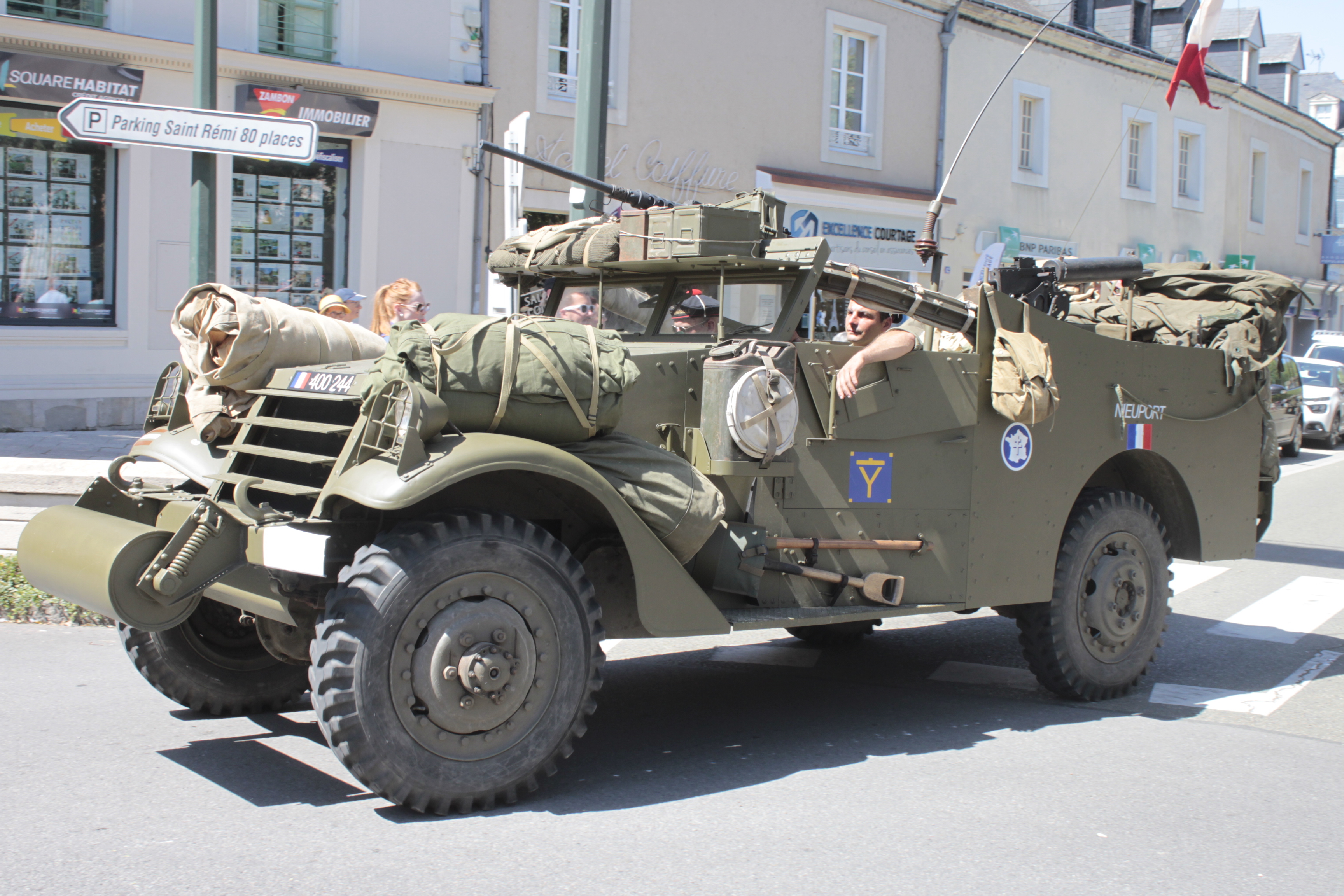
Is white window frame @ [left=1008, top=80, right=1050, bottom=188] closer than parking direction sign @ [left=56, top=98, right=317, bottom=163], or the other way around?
parking direction sign @ [left=56, top=98, right=317, bottom=163]

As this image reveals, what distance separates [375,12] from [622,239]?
10.9m

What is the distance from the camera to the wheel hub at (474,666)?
150 inches

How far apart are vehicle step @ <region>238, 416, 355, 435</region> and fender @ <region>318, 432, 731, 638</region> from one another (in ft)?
0.96

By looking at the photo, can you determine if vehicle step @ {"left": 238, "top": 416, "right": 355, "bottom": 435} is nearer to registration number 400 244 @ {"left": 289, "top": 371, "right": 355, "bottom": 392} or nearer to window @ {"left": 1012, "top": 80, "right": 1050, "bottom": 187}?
registration number 400 244 @ {"left": 289, "top": 371, "right": 355, "bottom": 392}

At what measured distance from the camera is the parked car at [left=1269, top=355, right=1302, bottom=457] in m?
18.0

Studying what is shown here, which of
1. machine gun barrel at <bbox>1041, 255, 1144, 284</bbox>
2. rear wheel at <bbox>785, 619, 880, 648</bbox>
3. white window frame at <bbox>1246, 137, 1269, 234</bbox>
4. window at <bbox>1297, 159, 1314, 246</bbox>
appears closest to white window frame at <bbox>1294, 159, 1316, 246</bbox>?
window at <bbox>1297, 159, 1314, 246</bbox>

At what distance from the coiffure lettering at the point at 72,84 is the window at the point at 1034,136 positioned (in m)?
16.8

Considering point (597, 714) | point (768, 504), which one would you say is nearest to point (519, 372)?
point (768, 504)

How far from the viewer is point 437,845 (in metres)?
3.65

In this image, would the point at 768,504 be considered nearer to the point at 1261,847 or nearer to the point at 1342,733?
the point at 1261,847

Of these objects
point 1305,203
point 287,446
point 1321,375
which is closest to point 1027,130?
point 1321,375

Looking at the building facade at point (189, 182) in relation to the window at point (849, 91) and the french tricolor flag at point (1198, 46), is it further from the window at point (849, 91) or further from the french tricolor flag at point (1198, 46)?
the french tricolor flag at point (1198, 46)

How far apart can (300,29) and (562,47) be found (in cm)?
347

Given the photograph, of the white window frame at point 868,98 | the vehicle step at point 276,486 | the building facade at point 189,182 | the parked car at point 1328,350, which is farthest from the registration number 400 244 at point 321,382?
the parked car at point 1328,350
